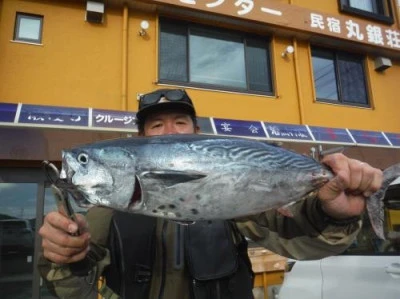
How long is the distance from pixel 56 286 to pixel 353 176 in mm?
1481

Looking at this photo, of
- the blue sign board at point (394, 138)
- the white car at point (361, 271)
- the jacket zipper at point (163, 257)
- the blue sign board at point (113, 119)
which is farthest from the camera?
the blue sign board at point (394, 138)

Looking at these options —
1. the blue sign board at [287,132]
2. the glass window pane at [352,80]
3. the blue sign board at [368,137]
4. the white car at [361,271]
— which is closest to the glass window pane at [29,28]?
the blue sign board at [287,132]

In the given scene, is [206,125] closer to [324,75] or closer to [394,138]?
[324,75]

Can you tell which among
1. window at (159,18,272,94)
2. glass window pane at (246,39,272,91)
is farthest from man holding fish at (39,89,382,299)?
glass window pane at (246,39,272,91)

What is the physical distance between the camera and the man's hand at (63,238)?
147 centimetres

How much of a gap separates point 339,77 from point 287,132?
3215 millimetres

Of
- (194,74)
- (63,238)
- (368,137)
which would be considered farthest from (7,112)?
(368,137)

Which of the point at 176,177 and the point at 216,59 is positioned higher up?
the point at 216,59

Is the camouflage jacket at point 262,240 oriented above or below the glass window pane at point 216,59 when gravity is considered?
below

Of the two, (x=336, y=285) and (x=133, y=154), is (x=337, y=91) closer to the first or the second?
(x=336, y=285)

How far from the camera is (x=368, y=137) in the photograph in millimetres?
8867

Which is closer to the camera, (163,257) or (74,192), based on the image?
(74,192)

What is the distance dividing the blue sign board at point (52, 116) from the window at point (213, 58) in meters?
2.07

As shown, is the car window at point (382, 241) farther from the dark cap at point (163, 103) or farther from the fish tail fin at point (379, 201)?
the dark cap at point (163, 103)
